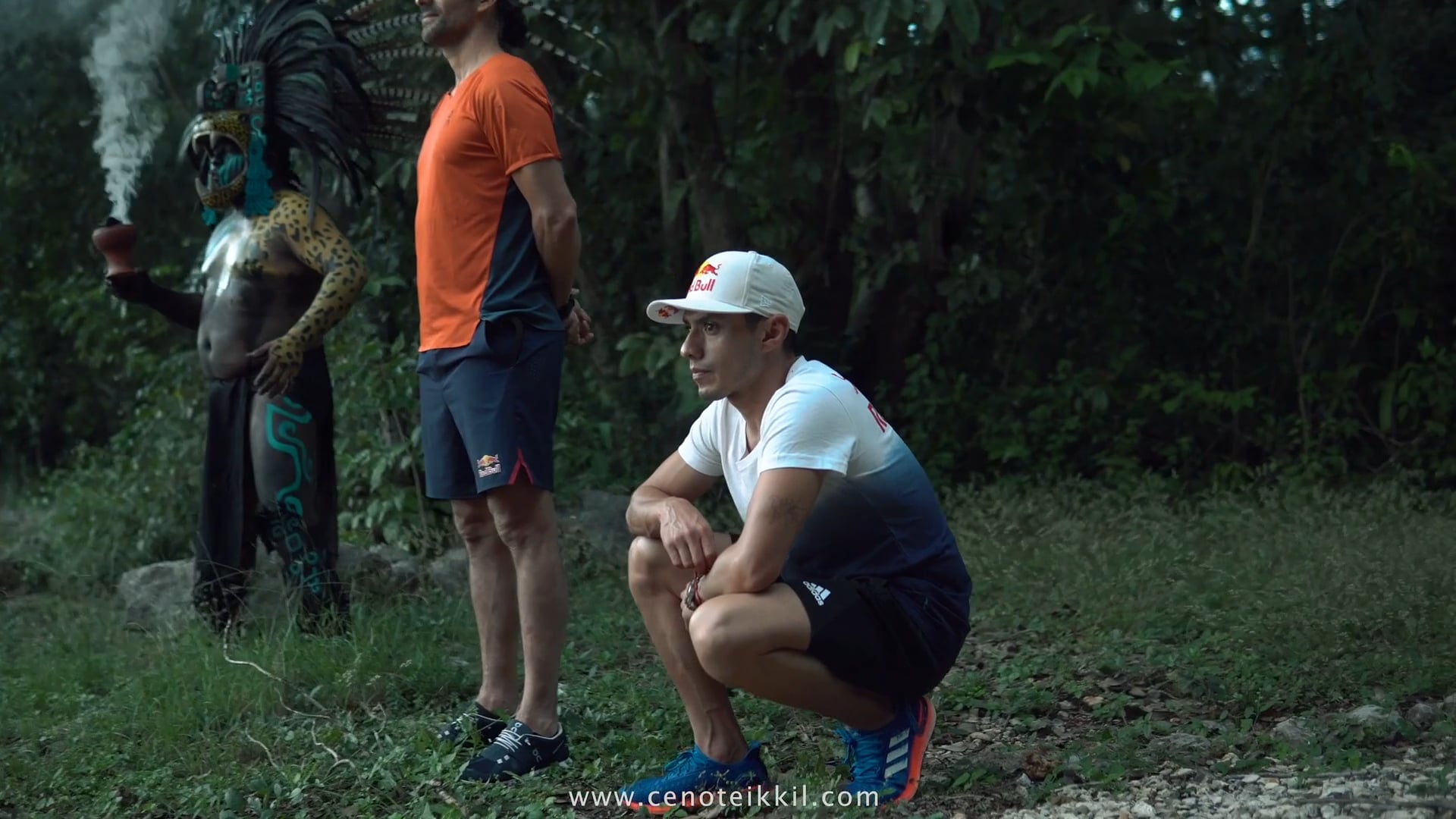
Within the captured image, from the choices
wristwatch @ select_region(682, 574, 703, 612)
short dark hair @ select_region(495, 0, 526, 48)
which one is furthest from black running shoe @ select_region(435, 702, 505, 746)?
short dark hair @ select_region(495, 0, 526, 48)

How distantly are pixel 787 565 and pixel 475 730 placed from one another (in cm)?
107

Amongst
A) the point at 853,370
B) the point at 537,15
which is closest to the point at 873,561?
the point at 537,15

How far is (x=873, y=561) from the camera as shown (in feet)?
12.0

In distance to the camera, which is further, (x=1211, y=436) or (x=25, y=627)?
(x=1211, y=436)

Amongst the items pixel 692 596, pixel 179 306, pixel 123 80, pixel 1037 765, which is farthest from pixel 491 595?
pixel 123 80

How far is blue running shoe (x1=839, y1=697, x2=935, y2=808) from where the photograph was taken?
367 cm

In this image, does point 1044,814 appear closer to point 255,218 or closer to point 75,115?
point 255,218

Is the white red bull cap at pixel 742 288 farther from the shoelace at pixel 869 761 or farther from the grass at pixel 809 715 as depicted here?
the grass at pixel 809 715

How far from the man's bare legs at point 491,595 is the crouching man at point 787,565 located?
23.0 inches

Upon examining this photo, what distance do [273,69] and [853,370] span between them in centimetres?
471

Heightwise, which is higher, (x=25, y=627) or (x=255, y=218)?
(x=255, y=218)

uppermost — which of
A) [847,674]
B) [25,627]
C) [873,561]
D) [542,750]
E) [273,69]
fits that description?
[273,69]

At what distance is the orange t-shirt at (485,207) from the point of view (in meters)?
4.03

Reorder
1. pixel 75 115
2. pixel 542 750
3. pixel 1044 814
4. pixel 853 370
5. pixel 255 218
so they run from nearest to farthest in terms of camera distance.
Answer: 1. pixel 1044 814
2. pixel 542 750
3. pixel 255 218
4. pixel 853 370
5. pixel 75 115
